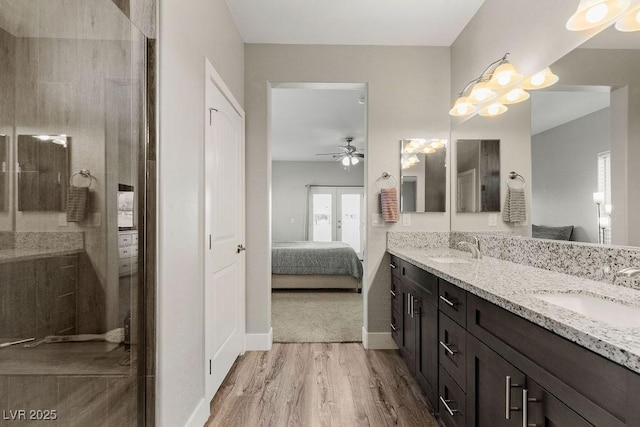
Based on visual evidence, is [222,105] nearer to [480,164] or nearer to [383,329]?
[480,164]

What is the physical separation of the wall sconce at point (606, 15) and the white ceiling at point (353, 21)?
111cm

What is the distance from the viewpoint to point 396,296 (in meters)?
2.64

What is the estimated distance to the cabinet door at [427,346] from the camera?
177 cm

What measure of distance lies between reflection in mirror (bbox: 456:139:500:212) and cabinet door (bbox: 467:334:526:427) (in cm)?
132

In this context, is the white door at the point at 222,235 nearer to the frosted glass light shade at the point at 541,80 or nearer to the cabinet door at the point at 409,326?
the cabinet door at the point at 409,326

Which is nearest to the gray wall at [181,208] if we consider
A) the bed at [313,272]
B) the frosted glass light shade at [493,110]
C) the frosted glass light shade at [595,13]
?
the frosted glass light shade at [595,13]

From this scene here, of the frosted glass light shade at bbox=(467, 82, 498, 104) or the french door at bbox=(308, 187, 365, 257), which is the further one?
the french door at bbox=(308, 187, 365, 257)

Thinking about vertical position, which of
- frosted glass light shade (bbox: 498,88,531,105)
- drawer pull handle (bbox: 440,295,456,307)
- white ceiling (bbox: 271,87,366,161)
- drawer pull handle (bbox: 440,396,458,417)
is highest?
white ceiling (bbox: 271,87,366,161)

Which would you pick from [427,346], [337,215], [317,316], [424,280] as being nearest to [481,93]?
[424,280]

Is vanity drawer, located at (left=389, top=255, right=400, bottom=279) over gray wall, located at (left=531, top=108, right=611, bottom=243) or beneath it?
beneath

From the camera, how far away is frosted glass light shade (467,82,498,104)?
2166 mm

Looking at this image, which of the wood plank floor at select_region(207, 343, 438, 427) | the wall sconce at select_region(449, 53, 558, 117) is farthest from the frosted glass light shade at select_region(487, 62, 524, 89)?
the wood plank floor at select_region(207, 343, 438, 427)

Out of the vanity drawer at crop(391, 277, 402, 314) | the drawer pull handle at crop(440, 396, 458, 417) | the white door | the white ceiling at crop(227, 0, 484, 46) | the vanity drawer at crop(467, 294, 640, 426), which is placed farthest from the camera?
the vanity drawer at crop(391, 277, 402, 314)

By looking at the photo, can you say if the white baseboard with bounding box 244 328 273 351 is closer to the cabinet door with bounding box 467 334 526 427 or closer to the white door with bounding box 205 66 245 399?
the white door with bounding box 205 66 245 399
